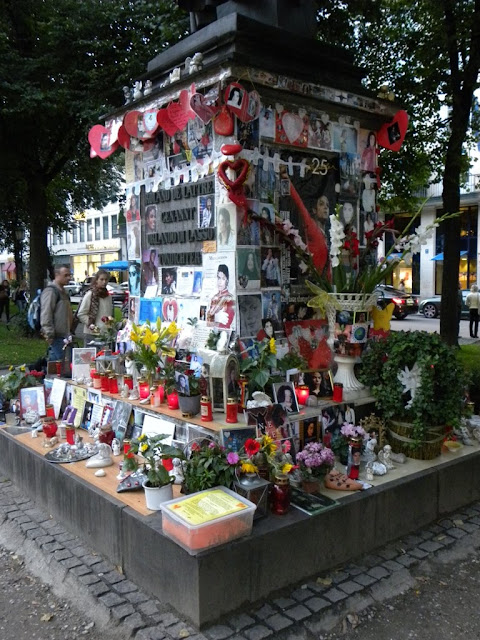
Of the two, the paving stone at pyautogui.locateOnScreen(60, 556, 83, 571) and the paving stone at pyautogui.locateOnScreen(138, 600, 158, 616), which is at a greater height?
the paving stone at pyautogui.locateOnScreen(60, 556, 83, 571)

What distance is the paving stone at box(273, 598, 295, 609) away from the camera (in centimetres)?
346

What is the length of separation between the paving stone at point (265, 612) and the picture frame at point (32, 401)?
144 inches

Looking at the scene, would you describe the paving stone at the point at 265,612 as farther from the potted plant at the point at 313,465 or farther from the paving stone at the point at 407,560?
the paving stone at the point at 407,560

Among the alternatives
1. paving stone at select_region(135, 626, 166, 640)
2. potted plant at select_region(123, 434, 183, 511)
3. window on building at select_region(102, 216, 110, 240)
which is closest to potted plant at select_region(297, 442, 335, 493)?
potted plant at select_region(123, 434, 183, 511)

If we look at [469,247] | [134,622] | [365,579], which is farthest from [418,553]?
[469,247]

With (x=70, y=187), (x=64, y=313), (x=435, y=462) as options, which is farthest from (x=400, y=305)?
(x=435, y=462)

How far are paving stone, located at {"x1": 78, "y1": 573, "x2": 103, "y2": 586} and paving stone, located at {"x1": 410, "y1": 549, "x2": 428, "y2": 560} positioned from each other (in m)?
2.24

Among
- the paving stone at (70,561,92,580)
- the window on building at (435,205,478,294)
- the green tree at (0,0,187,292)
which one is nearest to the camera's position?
the paving stone at (70,561,92,580)

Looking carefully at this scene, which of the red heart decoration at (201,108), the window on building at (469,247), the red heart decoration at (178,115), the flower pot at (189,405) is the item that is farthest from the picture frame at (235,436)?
the window on building at (469,247)

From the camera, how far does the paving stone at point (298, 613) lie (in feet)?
11.0

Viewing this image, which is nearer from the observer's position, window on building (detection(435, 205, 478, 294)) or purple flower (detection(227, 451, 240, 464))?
purple flower (detection(227, 451, 240, 464))

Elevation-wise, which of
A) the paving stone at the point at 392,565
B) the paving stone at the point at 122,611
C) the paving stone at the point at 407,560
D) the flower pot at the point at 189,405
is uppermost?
the flower pot at the point at 189,405

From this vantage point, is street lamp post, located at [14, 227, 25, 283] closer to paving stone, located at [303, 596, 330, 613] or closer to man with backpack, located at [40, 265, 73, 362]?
man with backpack, located at [40, 265, 73, 362]

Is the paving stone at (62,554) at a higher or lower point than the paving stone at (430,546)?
higher
